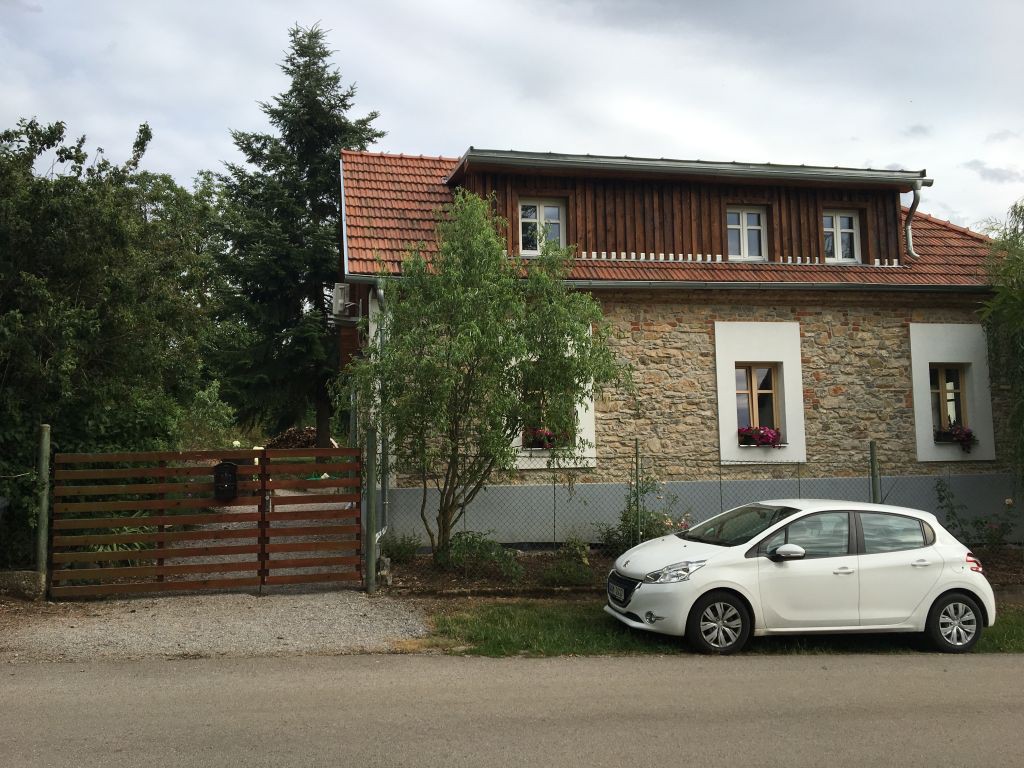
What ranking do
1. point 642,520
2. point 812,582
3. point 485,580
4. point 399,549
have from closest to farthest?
point 812,582 < point 485,580 < point 399,549 < point 642,520

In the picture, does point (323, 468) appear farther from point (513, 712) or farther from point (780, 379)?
point (780, 379)

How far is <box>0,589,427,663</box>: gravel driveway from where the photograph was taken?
7.36m

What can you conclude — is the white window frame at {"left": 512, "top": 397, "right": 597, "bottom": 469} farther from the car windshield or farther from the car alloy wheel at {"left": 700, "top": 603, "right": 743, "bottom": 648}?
the car alloy wheel at {"left": 700, "top": 603, "right": 743, "bottom": 648}

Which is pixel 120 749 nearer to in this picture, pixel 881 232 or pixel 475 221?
pixel 475 221

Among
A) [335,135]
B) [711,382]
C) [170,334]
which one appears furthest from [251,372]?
[711,382]

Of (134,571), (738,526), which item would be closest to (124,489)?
(134,571)

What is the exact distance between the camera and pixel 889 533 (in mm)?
8008

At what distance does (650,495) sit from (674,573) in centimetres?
519

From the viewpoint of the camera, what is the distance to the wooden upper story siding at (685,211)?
1416cm

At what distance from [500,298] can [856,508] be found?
4.47 metres

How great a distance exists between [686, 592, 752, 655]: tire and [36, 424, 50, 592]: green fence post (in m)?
6.88

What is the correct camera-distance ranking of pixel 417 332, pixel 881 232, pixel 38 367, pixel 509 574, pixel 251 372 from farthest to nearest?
pixel 251 372 < pixel 881 232 < pixel 509 574 < pixel 417 332 < pixel 38 367

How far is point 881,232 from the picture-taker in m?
15.1

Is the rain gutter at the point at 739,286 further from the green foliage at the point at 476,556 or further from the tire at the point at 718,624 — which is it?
the tire at the point at 718,624
